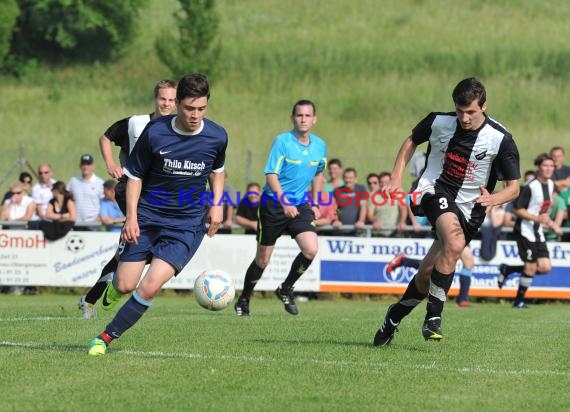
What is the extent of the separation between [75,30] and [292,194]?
149ft

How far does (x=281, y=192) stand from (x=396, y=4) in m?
56.1

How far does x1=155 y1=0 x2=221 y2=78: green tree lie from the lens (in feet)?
163

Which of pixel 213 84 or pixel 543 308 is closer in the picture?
pixel 543 308

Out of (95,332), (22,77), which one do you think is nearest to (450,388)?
(95,332)

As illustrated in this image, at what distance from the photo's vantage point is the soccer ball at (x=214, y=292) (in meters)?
9.57

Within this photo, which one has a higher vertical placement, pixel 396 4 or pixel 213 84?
pixel 396 4

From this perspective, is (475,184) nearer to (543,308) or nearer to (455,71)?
(543,308)

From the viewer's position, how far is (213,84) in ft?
168

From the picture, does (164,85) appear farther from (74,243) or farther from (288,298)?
(74,243)

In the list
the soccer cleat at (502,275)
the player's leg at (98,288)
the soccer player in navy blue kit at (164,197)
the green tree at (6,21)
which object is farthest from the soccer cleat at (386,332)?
the green tree at (6,21)

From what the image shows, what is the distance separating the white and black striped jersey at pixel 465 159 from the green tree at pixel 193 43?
41.4 meters

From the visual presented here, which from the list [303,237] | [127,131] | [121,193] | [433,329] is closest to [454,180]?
[433,329]

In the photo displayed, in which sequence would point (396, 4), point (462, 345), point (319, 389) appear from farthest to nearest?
point (396, 4) < point (462, 345) < point (319, 389)

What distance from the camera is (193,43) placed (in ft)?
165
